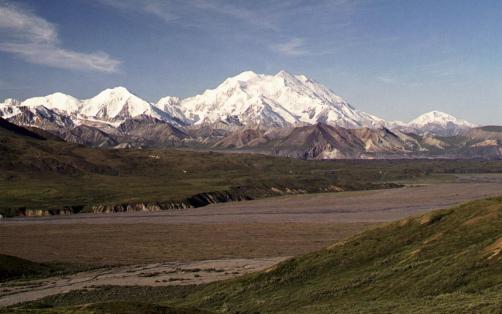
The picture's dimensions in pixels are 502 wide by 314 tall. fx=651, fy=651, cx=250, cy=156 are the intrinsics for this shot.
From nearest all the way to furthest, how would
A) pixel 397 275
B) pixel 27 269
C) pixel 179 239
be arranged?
pixel 397 275, pixel 27 269, pixel 179 239

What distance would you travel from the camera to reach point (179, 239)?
124000 millimetres

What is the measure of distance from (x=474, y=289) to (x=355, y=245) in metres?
22.6

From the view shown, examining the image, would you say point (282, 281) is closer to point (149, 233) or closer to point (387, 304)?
point (387, 304)

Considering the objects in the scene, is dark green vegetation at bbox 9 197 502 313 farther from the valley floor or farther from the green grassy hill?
the valley floor

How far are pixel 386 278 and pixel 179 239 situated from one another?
7571 centimetres

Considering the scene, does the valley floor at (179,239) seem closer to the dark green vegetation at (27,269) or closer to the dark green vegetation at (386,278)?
the dark green vegetation at (27,269)

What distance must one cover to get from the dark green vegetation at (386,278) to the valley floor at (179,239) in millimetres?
9751

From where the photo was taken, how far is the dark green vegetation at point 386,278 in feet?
144

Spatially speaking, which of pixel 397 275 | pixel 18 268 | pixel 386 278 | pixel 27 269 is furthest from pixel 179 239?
pixel 397 275

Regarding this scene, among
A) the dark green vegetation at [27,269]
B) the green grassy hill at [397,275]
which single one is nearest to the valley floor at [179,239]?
the dark green vegetation at [27,269]

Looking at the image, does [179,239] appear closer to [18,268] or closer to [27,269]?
[27,269]

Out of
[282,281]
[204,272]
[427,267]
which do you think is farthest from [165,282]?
[427,267]

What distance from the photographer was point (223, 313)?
165 ft

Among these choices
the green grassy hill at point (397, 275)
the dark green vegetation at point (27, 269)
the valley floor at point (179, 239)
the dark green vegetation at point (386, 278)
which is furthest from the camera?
the dark green vegetation at point (27, 269)
